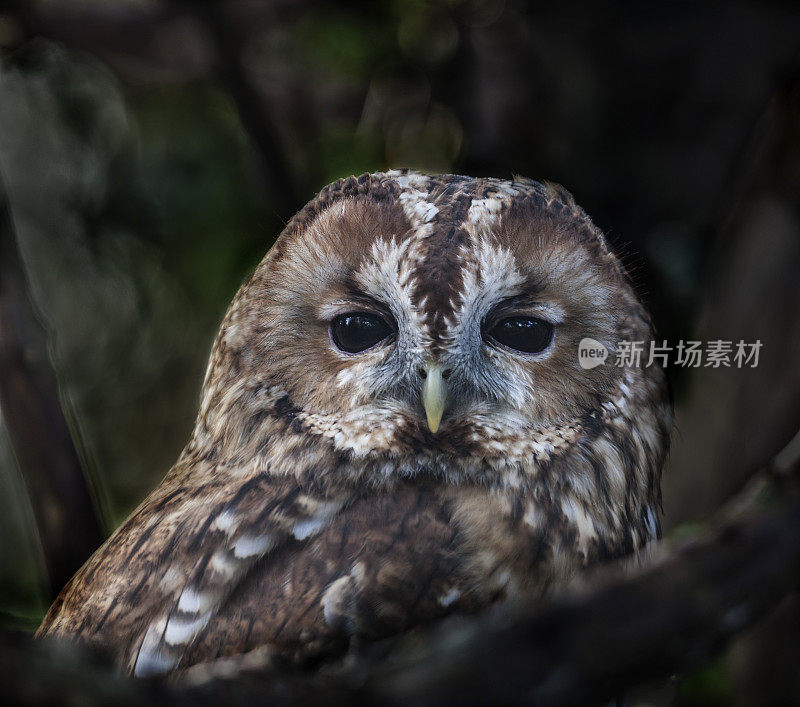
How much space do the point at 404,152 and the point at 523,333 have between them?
3.13 feet

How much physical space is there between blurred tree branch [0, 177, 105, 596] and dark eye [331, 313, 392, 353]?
1.78ft

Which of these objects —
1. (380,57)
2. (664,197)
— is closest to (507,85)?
(380,57)

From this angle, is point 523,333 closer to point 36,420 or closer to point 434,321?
point 434,321

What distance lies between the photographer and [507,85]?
6.36 feet

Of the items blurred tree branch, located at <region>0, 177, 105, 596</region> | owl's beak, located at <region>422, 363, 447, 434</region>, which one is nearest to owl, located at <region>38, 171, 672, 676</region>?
owl's beak, located at <region>422, 363, 447, 434</region>

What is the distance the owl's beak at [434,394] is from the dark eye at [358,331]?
0.12 metres

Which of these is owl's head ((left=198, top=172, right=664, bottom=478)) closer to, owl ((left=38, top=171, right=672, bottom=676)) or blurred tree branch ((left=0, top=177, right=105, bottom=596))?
owl ((left=38, top=171, right=672, bottom=676))

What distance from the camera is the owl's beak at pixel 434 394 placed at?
3.55 feet

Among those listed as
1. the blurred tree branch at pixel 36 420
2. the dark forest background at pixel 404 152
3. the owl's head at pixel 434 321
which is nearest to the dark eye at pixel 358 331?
the owl's head at pixel 434 321

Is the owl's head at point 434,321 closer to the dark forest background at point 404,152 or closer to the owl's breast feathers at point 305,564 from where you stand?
the owl's breast feathers at point 305,564

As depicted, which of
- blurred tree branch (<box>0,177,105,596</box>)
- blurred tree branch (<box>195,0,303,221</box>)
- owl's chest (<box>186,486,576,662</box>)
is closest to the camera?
owl's chest (<box>186,486,576,662</box>)

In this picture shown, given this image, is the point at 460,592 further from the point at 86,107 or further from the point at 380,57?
the point at 86,107

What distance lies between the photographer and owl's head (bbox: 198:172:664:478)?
1.11m

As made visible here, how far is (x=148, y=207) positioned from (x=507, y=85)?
1.20m
